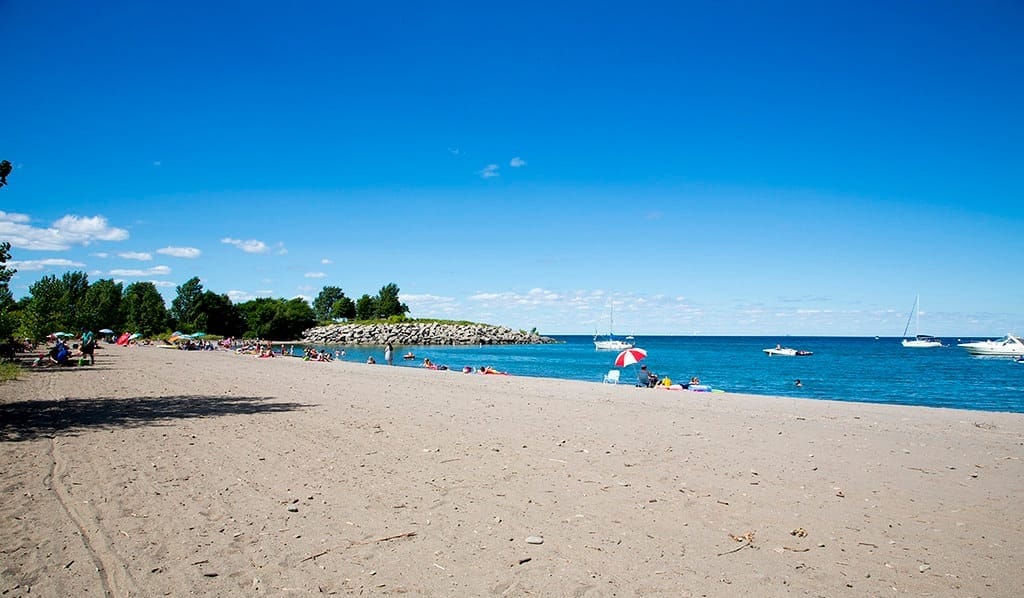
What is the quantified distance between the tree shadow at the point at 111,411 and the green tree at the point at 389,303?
138102mm

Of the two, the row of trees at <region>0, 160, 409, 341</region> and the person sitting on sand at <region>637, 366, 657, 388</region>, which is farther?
the row of trees at <region>0, 160, 409, 341</region>

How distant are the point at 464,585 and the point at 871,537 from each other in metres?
4.49

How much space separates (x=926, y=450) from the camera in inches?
427

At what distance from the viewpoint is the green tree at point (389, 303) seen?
155375 mm

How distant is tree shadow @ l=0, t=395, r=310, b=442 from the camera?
38.3 ft

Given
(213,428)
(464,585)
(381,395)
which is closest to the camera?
(464,585)

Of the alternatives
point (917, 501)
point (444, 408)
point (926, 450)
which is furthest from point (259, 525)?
point (926, 450)

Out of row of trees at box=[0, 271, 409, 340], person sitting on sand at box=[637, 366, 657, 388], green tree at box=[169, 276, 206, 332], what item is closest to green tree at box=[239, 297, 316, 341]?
row of trees at box=[0, 271, 409, 340]

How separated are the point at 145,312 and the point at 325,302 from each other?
74194mm

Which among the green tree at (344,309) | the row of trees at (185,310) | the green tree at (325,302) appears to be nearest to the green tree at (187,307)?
the row of trees at (185,310)

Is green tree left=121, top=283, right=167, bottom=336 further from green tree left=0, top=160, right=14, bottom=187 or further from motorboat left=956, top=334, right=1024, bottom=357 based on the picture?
motorboat left=956, top=334, right=1024, bottom=357

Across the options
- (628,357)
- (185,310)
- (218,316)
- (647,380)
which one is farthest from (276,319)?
(628,357)

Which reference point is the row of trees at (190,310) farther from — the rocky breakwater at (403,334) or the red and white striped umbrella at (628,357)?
the red and white striped umbrella at (628,357)

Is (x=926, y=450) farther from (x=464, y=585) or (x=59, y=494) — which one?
(x=59, y=494)
